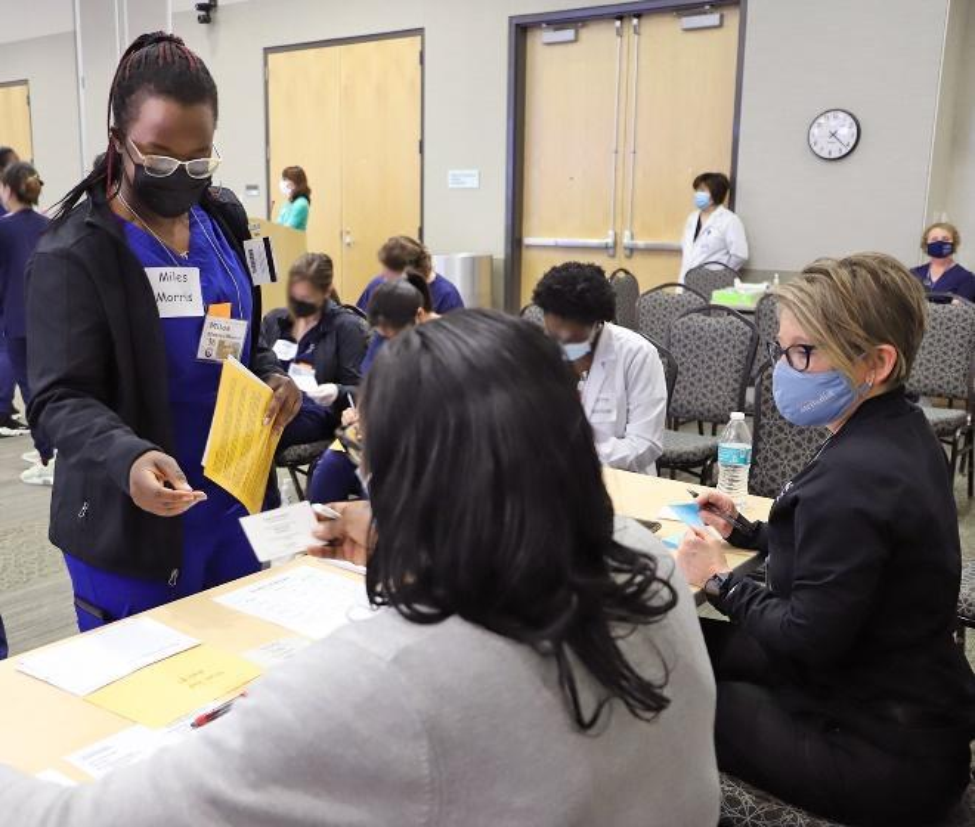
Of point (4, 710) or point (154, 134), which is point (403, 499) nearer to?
point (4, 710)

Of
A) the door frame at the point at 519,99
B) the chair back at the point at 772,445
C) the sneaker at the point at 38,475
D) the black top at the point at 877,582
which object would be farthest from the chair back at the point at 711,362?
the sneaker at the point at 38,475

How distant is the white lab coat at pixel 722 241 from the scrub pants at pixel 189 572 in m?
5.42

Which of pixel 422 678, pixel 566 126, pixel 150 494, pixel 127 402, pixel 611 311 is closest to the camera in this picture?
pixel 422 678

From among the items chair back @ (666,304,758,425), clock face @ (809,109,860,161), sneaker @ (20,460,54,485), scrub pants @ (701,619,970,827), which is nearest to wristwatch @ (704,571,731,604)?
scrub pants @ (701,619,970,827)

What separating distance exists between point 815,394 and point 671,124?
614 centimetres

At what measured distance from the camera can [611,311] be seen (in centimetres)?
290

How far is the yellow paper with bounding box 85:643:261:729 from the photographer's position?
1.29 m

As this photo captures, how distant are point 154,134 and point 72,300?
0.31 m

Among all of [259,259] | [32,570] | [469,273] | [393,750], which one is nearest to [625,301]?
[469,273]

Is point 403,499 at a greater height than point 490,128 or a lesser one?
lesser

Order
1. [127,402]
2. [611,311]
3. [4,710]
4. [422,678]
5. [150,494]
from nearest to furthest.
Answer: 1. [422,678]
2. [4,710]
3. [150,494]
4. [127,402]
5. [611,311]

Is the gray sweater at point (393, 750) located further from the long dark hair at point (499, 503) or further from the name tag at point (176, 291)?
the name tag at point (176, 291)

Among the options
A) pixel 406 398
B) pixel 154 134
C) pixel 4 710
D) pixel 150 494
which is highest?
pixel 154 134

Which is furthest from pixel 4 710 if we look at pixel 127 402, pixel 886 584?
pixel 886 584
